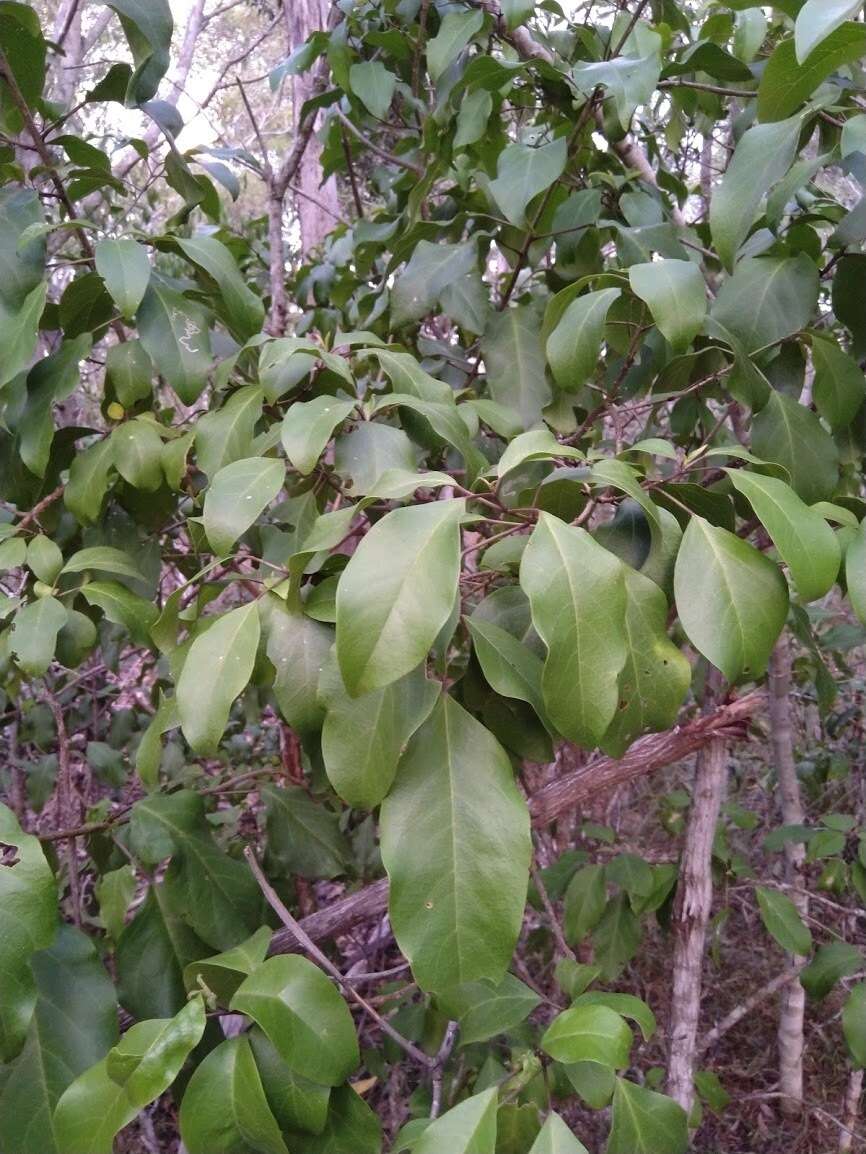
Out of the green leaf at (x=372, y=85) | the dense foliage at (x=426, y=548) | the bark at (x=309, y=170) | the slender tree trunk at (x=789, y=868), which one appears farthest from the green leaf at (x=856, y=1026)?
the bark at (x=309, y=170)

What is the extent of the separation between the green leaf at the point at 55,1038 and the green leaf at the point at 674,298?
93 centimetres

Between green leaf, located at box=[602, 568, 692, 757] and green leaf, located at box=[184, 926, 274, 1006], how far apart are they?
1.29 ft

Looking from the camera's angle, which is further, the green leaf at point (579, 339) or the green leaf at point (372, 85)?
the green leaf at point (372, 85)

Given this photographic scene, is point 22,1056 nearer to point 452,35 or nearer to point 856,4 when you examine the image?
point 856,4

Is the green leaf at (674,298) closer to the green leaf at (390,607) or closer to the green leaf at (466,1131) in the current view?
the green leaf at (390,607)

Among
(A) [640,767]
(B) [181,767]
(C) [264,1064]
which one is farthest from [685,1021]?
(B) [181,767]

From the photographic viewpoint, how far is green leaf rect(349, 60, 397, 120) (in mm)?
1392

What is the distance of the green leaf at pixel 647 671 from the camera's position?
0.75 metres

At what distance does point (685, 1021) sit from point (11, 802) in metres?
1.59

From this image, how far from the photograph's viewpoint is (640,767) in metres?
1.16

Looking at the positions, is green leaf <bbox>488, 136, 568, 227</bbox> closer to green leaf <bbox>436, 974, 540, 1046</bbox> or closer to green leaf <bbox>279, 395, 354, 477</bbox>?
green leaf <bbox>279, 395, 354, 477</bbox>

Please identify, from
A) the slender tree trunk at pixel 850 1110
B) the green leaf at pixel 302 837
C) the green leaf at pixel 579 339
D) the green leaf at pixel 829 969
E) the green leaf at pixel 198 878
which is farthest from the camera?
the slender tree trunk at pixel 850 1110

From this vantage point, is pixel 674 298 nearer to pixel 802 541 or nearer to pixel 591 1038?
pixel 802 541

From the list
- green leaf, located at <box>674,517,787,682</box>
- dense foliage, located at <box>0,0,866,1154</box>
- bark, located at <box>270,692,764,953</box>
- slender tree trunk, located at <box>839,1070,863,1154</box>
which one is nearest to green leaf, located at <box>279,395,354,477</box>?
dense foliage, located at <box>0,0,866,1154</box>
